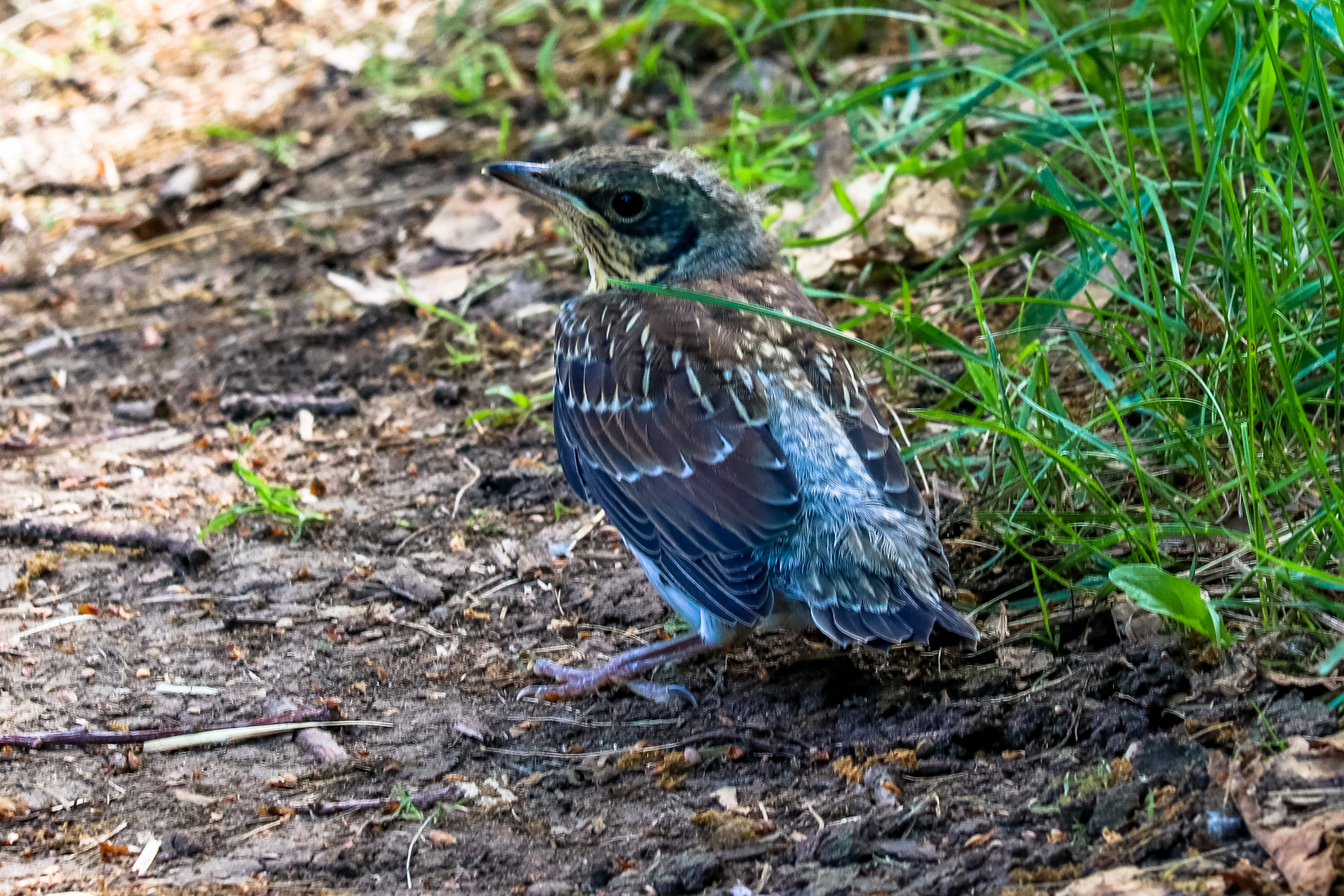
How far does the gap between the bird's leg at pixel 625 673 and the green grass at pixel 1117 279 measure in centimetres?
93

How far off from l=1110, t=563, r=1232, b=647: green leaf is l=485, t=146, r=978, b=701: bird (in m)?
0.44

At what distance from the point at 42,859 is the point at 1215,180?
374 centimetres

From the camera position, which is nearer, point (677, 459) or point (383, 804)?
point (383, 804)

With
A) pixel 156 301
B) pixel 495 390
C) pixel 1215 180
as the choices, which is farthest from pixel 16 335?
pixel 1215 180

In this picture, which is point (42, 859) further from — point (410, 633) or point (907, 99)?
point (907, 99)

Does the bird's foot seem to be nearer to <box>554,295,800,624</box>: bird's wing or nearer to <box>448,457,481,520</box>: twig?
<box>554,295,800,624</box>: bird's wing

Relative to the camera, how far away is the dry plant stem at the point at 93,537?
4.46 m

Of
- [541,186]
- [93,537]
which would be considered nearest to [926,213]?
[541,186]

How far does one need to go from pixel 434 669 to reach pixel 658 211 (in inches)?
66.5

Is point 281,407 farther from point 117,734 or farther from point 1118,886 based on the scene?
point 1118,886

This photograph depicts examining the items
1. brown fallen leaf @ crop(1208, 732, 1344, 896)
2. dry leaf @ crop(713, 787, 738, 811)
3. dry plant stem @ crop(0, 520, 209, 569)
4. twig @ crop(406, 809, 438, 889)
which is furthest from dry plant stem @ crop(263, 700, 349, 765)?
brown fallen leaf @ crop(1208, 732, 1344, 896)

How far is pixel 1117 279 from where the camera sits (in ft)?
12.9

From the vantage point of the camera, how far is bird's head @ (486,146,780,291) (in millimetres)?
4371

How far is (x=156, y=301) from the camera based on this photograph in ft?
21.7
